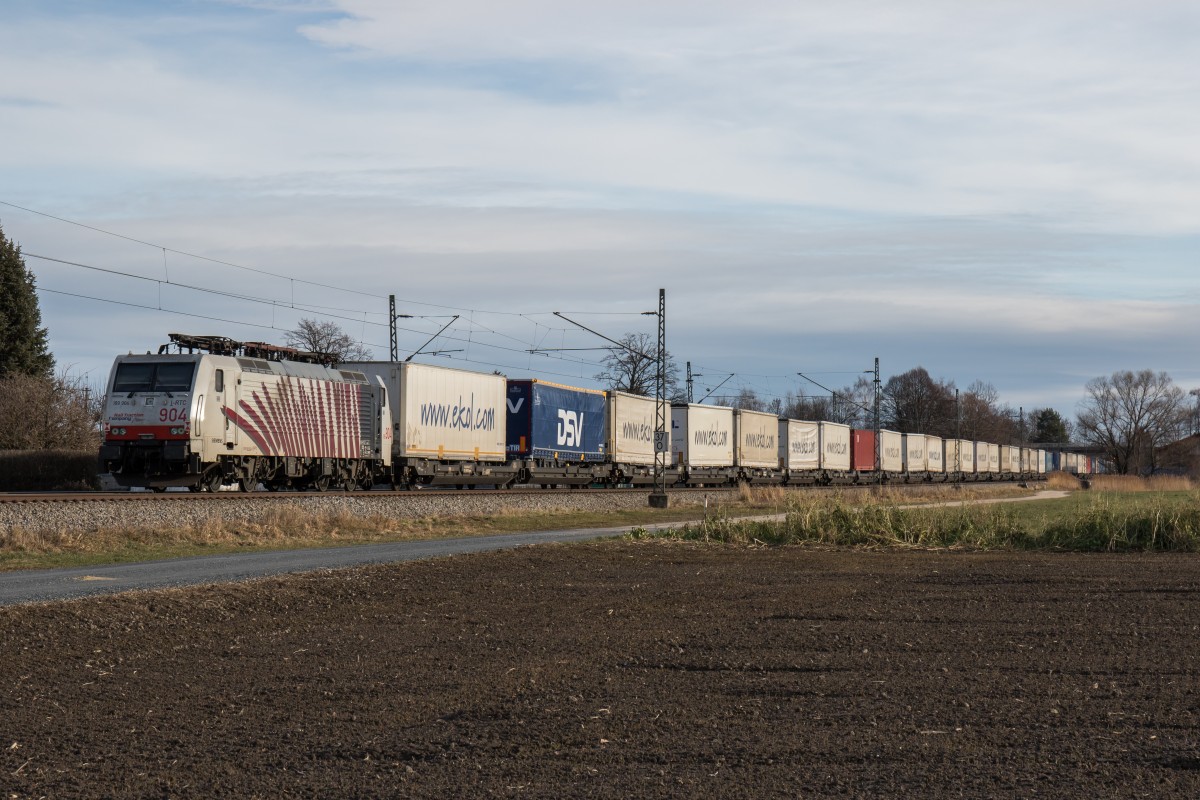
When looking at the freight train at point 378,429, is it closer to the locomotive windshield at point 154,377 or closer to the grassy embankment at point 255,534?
the locomotive windshield at point 154,377

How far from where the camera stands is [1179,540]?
20.0 m

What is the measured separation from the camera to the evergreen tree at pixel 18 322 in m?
55.9

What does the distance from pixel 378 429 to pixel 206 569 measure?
18.3 m

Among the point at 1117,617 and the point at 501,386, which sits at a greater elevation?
the point at 501,386

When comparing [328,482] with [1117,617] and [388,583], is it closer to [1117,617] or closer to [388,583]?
[388,583]

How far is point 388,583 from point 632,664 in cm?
585

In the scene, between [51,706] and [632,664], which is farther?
[632,664]

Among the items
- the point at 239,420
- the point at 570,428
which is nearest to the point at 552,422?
the point at 570,428

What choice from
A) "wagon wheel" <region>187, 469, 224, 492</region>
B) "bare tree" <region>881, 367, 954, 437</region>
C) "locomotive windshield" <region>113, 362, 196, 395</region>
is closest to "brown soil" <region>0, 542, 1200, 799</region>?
"locomotive windshield" <region>113, 362, 196, 395</region>

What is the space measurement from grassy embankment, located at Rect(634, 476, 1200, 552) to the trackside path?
349 cm

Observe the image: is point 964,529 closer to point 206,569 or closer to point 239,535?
point 206,569

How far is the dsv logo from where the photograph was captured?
1687 inches

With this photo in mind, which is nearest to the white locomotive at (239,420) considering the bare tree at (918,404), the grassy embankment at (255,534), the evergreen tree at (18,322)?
the grassy embankment at (255,534)

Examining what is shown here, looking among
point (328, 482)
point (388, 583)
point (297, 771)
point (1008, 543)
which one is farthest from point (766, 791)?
point (328, 482)
